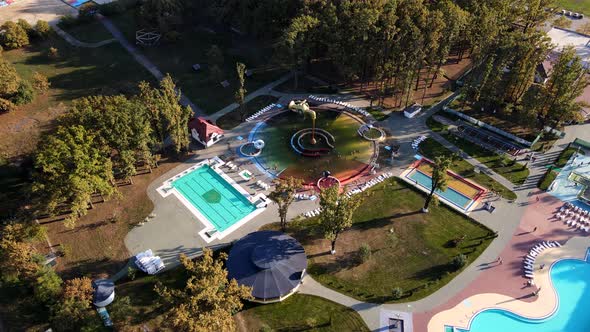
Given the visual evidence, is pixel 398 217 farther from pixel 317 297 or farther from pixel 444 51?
pixel 444 51

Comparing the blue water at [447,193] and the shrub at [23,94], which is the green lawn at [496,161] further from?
the shrub at [23,94]

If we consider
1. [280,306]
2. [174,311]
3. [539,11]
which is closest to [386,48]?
[539,11]

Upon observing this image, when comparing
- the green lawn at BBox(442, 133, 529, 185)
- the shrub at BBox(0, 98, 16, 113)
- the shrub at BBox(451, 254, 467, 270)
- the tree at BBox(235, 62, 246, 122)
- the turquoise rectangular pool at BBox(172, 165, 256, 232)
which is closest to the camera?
the shrub at BBox(451, 254, 467, 270)

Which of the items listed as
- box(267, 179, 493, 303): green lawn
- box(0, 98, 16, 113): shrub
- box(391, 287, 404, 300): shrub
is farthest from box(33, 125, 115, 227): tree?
box(391, 287, 404, 300): shrub

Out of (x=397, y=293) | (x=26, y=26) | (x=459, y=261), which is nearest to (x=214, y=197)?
(x=397, y=293)

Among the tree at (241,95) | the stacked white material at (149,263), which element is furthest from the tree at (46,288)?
the tree at (241,95)

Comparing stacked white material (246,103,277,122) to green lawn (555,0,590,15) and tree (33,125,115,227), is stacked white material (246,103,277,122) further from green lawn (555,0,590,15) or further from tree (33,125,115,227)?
green lawn (555,0,590,15)

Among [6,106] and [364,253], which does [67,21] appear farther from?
[364,253]
